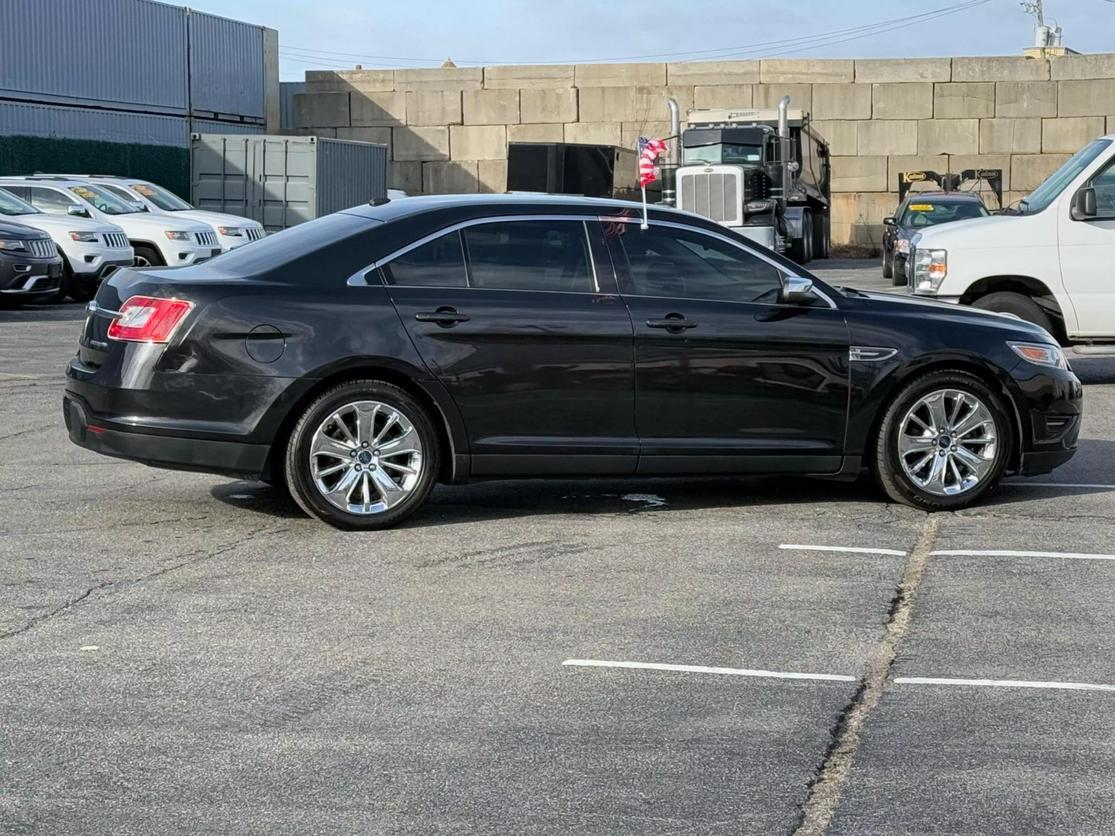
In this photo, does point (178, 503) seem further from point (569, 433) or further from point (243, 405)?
point (569, 433)

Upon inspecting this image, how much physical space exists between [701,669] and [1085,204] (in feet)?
29.9

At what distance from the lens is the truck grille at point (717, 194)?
35.0 meters

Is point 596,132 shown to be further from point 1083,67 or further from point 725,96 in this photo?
point 1083,67

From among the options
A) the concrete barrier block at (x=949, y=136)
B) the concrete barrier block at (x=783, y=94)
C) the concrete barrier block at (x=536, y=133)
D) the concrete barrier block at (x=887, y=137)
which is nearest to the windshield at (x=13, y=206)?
the concrete barrier block at (x=536, y=133)

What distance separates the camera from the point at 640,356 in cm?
835

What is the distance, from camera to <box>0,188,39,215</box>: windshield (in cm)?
2469

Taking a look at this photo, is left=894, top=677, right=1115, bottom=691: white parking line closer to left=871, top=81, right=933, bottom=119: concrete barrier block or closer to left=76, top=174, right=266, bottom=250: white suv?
left=76, top=174, right=266, bottom=250: white suv

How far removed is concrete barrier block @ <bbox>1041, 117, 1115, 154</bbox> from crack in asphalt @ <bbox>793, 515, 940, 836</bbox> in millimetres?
40966

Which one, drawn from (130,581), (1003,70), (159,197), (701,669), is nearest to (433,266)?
(130,581)

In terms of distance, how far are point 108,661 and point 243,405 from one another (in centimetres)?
227

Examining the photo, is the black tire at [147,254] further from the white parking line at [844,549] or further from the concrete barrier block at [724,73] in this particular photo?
the concrete barrier block at [724,73]

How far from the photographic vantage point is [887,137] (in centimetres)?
4697

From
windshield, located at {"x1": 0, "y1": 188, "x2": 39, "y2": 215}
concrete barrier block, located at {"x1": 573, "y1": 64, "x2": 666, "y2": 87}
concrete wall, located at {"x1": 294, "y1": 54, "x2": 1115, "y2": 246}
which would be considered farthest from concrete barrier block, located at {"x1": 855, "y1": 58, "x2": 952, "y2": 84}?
windshield, located at {"x1": 0, "y1": 188, "x2": 39, "y2": 215}

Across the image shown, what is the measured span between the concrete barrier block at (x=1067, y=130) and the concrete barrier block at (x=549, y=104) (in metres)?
12.8
